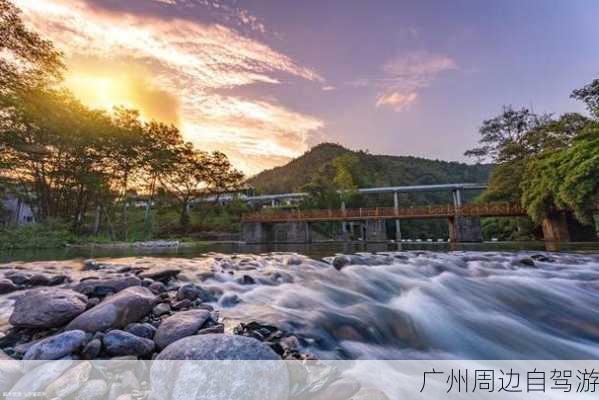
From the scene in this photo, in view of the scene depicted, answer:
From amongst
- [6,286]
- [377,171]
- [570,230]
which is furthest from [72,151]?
[377,171]

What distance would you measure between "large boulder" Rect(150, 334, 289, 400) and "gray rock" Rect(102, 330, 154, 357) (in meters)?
0.46

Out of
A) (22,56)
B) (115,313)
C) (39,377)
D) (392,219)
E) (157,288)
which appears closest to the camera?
(39,377)

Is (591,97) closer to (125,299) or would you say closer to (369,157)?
(125,299)

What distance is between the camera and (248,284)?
15.6 ft

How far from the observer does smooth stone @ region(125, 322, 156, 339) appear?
2227 millimetres

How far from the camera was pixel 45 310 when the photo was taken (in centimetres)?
244

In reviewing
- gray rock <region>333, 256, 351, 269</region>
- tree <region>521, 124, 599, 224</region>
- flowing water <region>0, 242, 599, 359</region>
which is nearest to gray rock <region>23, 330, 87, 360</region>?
flowing water <region>0, 242, 599, 359</region>

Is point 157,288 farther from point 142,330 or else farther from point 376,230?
point 376,230

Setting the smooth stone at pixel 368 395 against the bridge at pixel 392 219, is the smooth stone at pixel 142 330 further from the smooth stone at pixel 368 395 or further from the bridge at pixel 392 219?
the bridge at pixel 392 219

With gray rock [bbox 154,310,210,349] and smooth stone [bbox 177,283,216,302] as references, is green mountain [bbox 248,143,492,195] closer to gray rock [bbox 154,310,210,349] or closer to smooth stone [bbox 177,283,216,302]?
smooth stone [bbox 177,283,216,302]

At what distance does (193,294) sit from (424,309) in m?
3.21

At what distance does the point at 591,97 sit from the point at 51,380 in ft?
85.6

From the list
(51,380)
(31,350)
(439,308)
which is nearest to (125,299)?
(31,350)

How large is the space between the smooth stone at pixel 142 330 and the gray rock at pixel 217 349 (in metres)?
0.68
